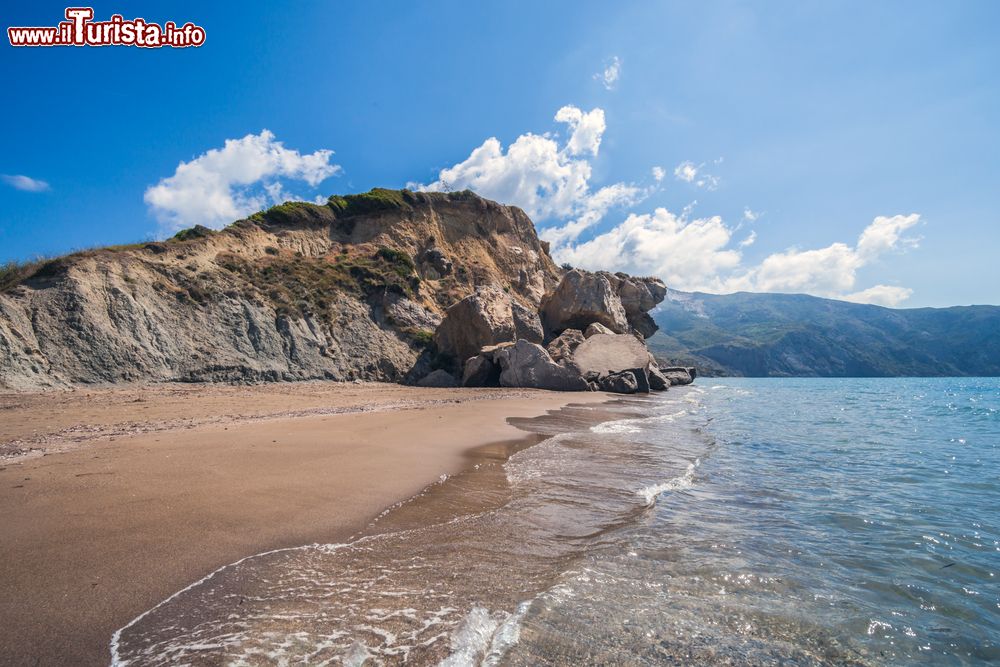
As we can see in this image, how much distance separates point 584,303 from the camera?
1272 inches

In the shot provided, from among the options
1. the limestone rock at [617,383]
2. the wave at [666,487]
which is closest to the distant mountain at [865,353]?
the limestone rock at [617,383]

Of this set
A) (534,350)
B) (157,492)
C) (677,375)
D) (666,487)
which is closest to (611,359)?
(534,350)

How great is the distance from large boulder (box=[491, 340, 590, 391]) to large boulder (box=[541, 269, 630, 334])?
8837 millimetres

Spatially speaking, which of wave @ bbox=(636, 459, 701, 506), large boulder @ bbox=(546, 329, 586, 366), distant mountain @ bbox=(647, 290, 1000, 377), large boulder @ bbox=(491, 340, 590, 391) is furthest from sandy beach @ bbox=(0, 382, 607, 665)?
distant mountain @ bbox=(647, 290, 1000, 377)

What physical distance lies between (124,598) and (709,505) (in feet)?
19.7

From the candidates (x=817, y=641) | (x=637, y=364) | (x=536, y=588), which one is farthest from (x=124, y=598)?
(x=637, y=364)

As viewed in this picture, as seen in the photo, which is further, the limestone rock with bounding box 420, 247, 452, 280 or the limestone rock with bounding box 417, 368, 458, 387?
the limestone rock with bounding box 420, 247, 452, 280

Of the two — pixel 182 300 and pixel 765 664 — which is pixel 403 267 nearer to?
pixel 182 300

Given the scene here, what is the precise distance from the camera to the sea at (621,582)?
2.71m

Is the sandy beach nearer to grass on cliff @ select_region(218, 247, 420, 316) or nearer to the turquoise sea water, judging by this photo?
the turquoise sea water

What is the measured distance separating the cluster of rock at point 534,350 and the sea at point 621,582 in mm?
17178

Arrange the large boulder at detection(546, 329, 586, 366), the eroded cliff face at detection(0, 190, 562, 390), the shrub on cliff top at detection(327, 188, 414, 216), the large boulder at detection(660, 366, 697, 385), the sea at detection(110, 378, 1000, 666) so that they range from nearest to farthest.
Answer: the sea at detection(110, 378, 1000, 666) < the eroded cliff face at detection(0, 190, 562, 390) < the large boulder at detection(546, 329, 586, 366) < the shrub on cliff top at detection(327, 188, 414, 216) < the large boulder at detection(660, 366, 697, 385)

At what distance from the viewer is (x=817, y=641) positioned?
302 cm

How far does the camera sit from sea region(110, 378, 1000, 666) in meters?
2.71
